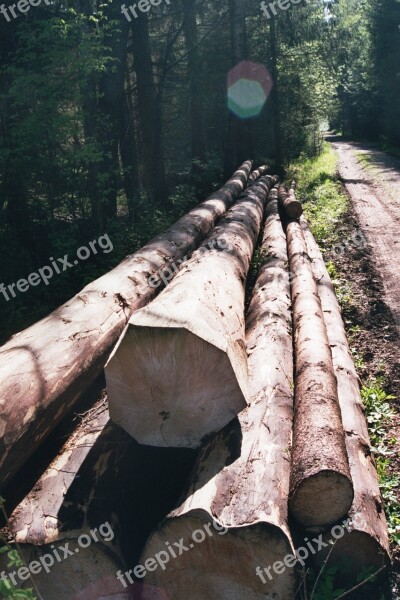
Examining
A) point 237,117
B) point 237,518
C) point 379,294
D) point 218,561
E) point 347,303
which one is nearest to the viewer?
point 237,518

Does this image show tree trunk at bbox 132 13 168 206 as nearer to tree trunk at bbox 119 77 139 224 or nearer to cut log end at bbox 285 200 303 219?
tree trunk at bbox 119 77 139 224

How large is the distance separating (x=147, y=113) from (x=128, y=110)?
4.13 ft

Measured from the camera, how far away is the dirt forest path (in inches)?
346

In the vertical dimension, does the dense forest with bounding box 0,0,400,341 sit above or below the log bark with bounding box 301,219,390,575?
above

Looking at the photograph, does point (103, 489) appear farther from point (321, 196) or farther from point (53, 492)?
point (321, 196)

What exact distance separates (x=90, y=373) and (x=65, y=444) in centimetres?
63

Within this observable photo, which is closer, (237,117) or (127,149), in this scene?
(127,149)

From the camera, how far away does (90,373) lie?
4.37 meters

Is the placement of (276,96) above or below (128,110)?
above

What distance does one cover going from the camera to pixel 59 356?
13.3 feet

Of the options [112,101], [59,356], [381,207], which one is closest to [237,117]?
[112,101]

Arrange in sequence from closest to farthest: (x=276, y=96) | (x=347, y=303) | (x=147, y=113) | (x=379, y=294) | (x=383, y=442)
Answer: (x=383, y=442), (x=347, y=303), (x=379, y=294), (x=147, y=113), (x=276, y=96)

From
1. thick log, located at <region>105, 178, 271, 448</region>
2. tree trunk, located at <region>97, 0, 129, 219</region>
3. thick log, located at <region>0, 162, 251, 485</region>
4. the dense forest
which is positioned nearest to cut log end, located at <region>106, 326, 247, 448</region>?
thick log, located at <region>105, 178, 271, 448</region>

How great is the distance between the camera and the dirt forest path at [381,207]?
8.78 metres
